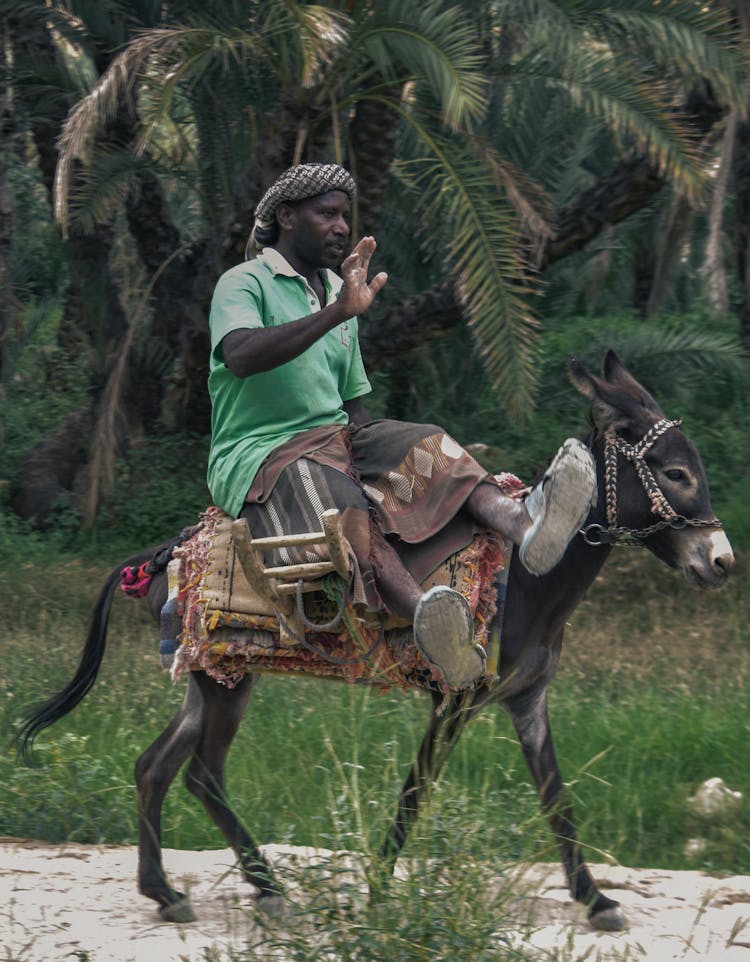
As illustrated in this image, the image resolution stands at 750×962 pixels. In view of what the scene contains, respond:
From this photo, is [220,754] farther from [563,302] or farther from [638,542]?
[563,302]

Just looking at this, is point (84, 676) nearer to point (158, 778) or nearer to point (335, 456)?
point (158, 778)

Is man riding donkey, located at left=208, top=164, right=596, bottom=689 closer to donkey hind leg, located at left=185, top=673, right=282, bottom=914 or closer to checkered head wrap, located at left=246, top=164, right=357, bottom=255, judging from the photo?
checkered head wrap, located at left=246, top=164, right=357, bottom=255

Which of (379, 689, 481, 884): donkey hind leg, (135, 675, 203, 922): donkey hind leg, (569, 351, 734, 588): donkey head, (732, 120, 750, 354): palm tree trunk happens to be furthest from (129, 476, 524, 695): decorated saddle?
(732, 120, 750, 354): palm tree trunk

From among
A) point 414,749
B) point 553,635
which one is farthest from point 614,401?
point 414,749

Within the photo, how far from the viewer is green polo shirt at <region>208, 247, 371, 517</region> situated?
527cm

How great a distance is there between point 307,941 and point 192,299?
28.1 feet

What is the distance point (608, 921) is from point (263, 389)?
2.18 metres

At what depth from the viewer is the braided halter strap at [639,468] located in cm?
520

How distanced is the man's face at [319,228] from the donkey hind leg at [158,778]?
1580 mm

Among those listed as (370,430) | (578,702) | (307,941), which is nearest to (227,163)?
(578,702)

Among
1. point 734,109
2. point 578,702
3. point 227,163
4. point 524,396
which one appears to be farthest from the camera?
point 227,163

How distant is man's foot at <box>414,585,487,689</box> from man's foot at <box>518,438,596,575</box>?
0.92ft

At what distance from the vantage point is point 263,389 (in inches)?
210

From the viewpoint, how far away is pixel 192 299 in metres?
12.2
